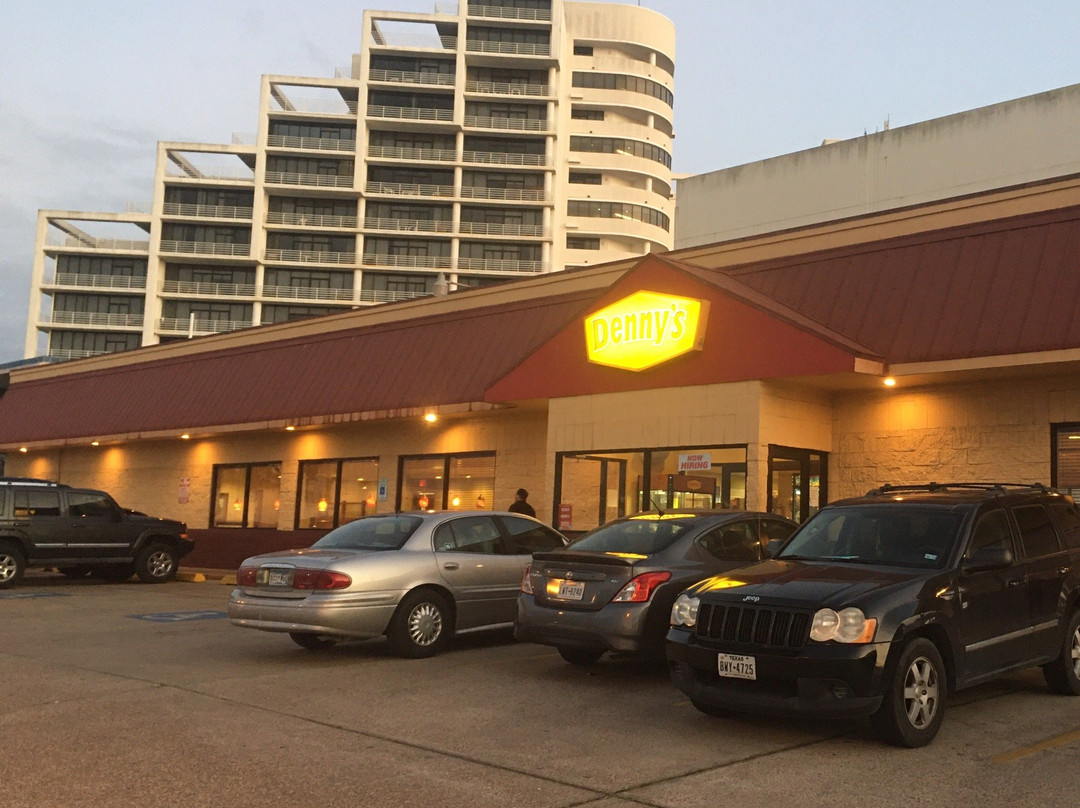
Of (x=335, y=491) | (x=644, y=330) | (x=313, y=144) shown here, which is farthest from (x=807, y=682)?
(x=313, y=144)

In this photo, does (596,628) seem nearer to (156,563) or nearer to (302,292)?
(156,563)

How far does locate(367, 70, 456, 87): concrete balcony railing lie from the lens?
95000 millimetres

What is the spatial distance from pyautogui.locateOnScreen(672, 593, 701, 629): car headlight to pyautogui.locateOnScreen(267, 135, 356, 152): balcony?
89957 millimetres

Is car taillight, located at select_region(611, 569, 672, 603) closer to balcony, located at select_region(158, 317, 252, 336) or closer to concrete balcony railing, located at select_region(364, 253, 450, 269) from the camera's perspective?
concrete balcony railing, located at select_region(364, 253, 450, 269)

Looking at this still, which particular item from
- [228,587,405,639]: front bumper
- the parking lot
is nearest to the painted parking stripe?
the parking lot

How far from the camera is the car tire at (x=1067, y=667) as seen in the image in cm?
945

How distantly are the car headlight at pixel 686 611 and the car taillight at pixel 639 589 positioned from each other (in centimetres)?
132

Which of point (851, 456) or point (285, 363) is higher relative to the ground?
point (285, 363)

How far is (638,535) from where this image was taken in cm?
1118

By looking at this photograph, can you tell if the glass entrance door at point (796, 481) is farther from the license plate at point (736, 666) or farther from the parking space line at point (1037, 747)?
the license plate at point (736, 666)

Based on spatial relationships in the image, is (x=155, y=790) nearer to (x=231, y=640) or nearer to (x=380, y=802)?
(x=380, y=802)

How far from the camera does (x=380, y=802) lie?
20.4 ft

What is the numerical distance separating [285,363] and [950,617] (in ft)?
65.5

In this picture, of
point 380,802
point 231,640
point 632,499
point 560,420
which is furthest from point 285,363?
point 380,802
